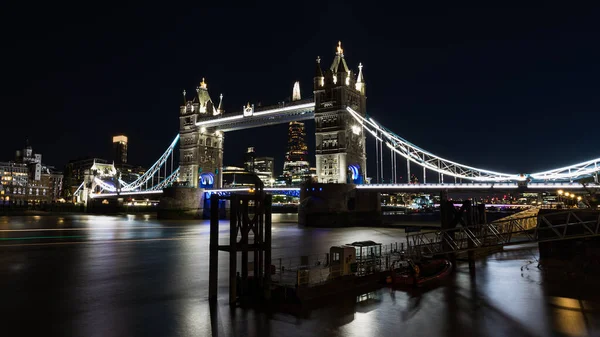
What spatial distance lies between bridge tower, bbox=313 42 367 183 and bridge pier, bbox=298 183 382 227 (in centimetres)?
443

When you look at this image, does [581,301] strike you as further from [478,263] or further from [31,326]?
[31,326]

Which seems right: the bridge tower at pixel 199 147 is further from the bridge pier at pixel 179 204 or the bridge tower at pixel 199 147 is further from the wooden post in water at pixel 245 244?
the wooden post in water at pixel 245 244

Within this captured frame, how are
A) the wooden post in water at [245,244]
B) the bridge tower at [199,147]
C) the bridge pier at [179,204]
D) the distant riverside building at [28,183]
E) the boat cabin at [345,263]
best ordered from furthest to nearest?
the distant riverside building at [28,183] → the bridge tower at [199,147] → the bridge pier at [179,204] → the boat cabin at [345,263] → the wooden post in water at [245,244]

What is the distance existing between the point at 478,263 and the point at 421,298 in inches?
511

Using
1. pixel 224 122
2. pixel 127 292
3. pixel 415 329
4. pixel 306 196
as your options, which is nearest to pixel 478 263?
pixel 415 329

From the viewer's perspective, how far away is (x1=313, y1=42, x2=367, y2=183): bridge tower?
78375mm

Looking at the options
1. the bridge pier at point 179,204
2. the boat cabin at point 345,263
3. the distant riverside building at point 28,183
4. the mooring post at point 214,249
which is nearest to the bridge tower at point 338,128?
the bridge pier at point 179,204

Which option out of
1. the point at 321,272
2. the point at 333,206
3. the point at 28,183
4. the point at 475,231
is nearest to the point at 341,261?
the point at 321,272

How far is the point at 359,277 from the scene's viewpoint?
71.6ft

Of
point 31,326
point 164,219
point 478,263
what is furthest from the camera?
point 164,219

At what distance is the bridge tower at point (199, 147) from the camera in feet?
353

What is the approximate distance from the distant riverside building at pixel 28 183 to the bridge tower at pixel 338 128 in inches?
5429

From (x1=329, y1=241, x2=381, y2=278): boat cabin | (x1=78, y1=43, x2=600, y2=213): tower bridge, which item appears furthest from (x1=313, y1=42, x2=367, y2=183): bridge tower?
(x1=329, y1=241, x2=381, y2=278): boat cabin

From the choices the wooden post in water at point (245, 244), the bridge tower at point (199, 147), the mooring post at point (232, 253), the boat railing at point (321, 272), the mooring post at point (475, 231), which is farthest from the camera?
the bridge tower at point (199, 147)
